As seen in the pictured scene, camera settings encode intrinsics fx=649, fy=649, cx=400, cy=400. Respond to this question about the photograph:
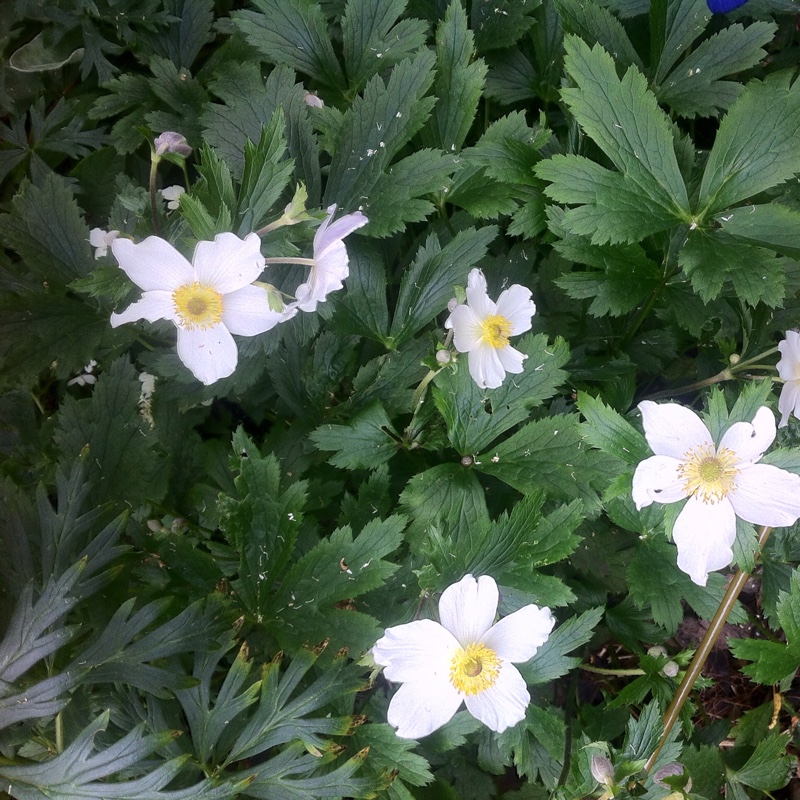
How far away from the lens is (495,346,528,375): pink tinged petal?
5.15ft

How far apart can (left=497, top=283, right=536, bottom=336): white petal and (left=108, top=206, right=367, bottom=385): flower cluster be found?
0.46 m

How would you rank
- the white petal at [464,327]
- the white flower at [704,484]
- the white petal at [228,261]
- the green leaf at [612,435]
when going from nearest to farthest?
the white petal at [228,261] → the white flower at [704,484] → the green leaf at [612,435] → the white petal at [464,327]

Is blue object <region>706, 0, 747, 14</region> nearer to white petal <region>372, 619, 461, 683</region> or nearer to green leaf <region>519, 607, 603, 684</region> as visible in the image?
green leaf <region>519, 607, 603, 684</region>

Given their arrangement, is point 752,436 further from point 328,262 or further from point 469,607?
point 328,262

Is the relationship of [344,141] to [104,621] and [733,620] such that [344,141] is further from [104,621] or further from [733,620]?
[733,620]

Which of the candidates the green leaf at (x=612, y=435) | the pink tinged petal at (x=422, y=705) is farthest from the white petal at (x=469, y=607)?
the green leaf at (x=612, y=435)

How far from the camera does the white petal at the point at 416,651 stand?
4.29 ft

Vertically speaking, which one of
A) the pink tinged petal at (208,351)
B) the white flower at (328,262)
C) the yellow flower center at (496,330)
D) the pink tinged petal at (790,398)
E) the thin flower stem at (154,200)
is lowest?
the pink tinged petal at (790,398)

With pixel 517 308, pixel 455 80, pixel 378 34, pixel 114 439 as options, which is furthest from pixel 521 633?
pixel 378 34

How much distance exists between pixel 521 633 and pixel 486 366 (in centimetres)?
60

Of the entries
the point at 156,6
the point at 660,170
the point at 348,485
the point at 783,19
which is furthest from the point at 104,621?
the point at 783,19

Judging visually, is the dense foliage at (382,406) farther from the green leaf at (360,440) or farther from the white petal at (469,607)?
the white petal at (469,607)

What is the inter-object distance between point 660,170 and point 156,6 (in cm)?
166

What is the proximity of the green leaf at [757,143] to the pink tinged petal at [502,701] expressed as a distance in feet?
4.08
